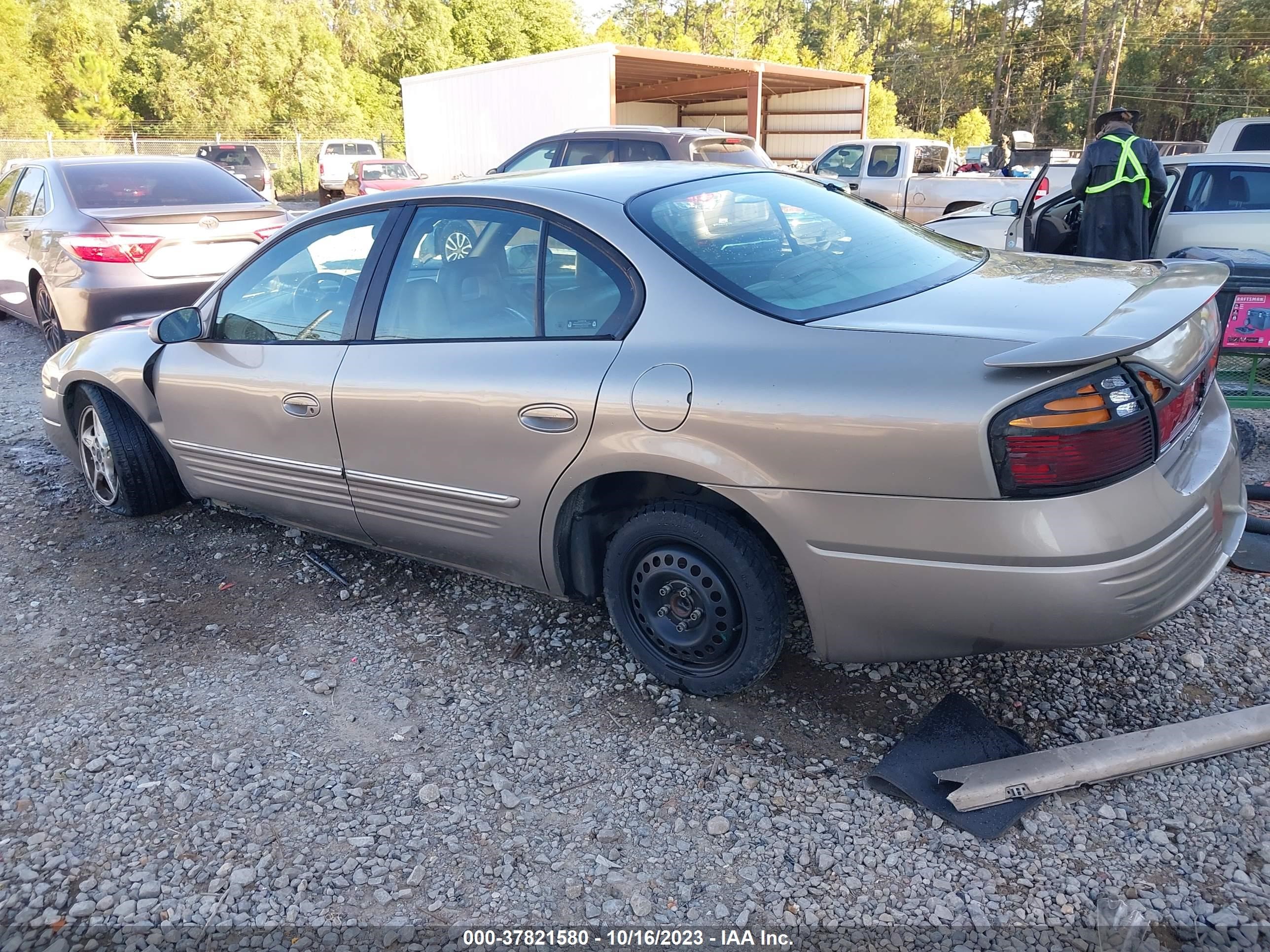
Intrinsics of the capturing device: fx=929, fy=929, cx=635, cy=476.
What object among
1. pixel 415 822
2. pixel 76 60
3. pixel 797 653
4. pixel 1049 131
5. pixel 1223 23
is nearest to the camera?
pixel 415 822

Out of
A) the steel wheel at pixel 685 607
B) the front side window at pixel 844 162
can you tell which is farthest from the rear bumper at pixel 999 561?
the front side window at pixel 844 162

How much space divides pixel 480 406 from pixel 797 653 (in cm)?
136

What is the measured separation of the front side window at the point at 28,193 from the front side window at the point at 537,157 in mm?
4464

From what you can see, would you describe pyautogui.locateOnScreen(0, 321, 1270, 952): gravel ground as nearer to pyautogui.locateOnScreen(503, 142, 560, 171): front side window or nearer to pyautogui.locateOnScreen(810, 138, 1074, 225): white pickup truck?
pyautogui.locateOnScreen(503, 142, 560, 171): front side window

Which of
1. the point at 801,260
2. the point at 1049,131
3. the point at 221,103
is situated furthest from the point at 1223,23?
the point at 801,260

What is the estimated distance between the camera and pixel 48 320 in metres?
7.38

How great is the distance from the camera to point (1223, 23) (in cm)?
4634

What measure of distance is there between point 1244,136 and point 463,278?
35.8 ft

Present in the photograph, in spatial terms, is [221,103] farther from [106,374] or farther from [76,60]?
[106,374]

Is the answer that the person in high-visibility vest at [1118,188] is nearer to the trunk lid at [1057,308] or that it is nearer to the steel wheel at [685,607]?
the trunk lid at [1057,308]

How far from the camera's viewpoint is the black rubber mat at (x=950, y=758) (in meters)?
2.37

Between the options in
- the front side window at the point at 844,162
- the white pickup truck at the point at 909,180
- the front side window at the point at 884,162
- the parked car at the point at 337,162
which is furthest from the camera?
the parked car at the point at 337,162

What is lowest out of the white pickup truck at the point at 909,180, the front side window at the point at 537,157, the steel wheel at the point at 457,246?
the white pickup truck at the point at 909,180

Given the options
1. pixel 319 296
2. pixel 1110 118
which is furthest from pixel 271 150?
pixel 319 296
